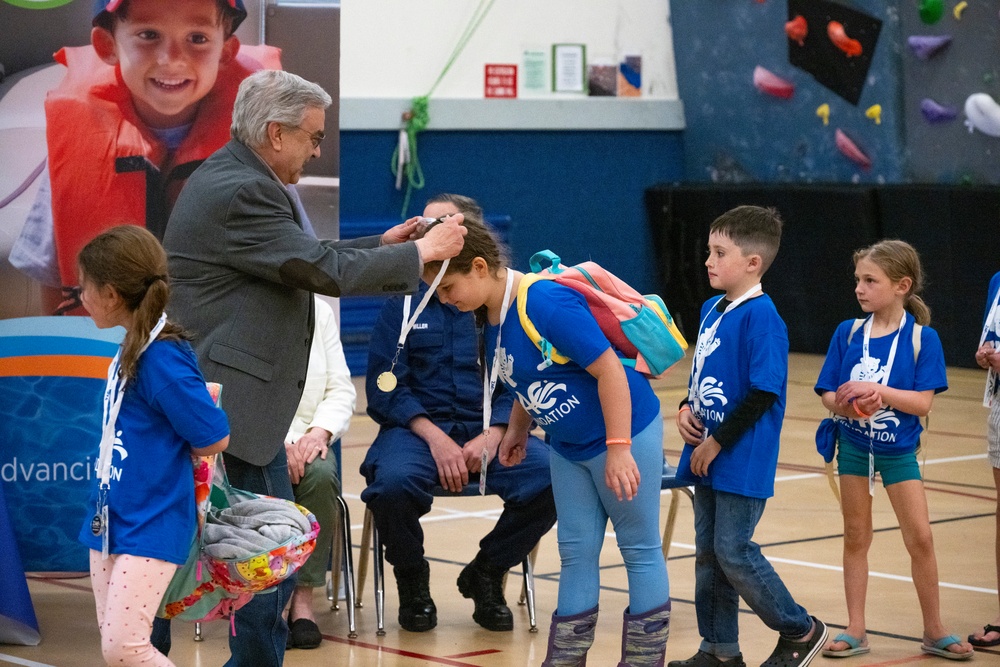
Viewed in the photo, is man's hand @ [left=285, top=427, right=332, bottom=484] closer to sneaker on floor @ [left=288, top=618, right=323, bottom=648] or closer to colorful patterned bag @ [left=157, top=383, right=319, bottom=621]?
sneaker on floor @ [left=288, top=618, right=323, bottom=648]

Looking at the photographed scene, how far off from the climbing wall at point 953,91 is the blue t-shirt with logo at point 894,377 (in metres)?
7.41

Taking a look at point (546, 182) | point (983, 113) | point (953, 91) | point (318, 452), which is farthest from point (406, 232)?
point (546, 182)

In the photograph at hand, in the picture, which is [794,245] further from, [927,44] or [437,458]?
[437,458]

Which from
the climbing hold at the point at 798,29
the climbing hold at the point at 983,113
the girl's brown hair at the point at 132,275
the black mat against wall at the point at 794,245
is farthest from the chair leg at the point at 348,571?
the climbing hold at the point at 798,29

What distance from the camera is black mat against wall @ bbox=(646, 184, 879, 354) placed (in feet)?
39.1

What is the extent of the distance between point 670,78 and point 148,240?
1075 centimetres

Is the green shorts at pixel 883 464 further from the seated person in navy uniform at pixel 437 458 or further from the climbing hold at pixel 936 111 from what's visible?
the climbing hold at pixel 936 111

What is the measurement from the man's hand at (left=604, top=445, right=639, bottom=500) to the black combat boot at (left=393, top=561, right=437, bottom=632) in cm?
142

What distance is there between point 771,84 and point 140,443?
1040 cm

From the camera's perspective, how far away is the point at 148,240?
320 cm

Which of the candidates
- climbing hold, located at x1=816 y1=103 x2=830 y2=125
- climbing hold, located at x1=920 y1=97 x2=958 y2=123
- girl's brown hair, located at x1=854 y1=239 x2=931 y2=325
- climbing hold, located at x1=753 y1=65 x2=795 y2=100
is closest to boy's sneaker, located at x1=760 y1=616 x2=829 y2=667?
girl's brown hair, located at x1=854 y1=239 x2=931 y2=325

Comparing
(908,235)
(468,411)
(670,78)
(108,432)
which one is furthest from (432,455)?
(670,78)

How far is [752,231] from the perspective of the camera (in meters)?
4.09

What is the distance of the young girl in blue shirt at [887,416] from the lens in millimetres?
4293
